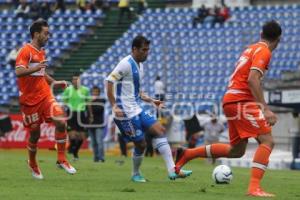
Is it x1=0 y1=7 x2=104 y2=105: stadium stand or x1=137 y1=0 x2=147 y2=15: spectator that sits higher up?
x1=137 y1=0 x2=147 y2=15: spectator

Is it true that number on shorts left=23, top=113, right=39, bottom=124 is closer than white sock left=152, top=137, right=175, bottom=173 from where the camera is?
No

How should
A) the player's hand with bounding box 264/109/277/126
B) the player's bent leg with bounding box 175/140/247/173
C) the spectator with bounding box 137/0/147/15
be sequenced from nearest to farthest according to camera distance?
the player's hand with bounding box 264/109/277/126
the player's bent leg with bounding box 175/140/247/173
the spectator with bounding box 137/0/147/15

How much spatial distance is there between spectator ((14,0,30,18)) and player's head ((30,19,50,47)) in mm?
26265

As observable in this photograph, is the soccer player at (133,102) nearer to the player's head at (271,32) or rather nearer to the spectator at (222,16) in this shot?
the player's head at (271,32)

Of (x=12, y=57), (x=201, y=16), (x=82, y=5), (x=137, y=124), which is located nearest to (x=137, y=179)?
(x=137, y=124)

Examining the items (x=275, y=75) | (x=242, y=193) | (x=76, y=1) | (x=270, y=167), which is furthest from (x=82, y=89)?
(x=76, y=1)

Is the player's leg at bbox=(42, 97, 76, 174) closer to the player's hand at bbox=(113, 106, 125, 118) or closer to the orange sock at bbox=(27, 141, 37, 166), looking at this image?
the orange sock at bbox=(27, 141, 37, 166)

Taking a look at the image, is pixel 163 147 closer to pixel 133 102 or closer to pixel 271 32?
pixel 133 102

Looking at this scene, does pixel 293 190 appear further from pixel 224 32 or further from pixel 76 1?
pixel 76 1

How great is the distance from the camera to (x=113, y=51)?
36719 millimetres

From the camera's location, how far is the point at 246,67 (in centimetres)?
1131

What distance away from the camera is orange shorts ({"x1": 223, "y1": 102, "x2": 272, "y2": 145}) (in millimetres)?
11188

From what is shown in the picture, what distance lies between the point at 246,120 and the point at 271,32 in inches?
46.9

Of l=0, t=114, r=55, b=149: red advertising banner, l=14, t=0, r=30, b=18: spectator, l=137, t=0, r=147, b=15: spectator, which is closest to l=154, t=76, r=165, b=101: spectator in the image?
l=0, t=114, r=55, b=149: red advertising banner
